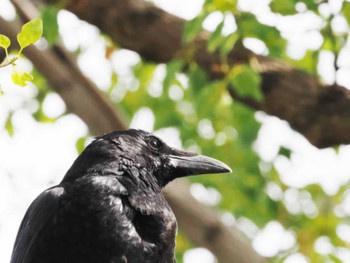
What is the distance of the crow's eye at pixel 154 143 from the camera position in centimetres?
460

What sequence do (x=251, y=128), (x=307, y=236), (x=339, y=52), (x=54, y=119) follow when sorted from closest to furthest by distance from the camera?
(x=339, y=52), (x=251, y=128), (x=307, y=236), (x=54, y=119)

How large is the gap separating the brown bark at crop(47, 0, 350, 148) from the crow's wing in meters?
1.91

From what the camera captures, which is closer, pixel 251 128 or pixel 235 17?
pixel 235 17

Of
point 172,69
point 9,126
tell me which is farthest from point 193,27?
point 9,126

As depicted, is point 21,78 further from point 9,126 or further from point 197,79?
point 9,126

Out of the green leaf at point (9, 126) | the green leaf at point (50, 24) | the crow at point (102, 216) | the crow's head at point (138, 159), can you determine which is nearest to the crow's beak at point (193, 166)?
the crow's head at point (138, 159)

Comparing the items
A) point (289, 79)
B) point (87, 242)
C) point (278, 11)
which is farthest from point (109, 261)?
point (289, 79)

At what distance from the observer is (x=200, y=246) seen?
21.5 feet

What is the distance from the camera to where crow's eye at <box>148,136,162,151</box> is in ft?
15.1

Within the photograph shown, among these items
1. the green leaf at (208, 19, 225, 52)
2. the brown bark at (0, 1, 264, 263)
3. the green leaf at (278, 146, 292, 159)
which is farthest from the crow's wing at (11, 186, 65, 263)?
the green leaf at (278, 146, 292, 159)

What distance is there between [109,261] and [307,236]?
140 inches

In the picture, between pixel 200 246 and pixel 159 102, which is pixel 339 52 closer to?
pixel 200 246

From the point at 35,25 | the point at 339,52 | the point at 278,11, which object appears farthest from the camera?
the point at 339,52

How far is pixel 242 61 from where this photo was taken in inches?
229
